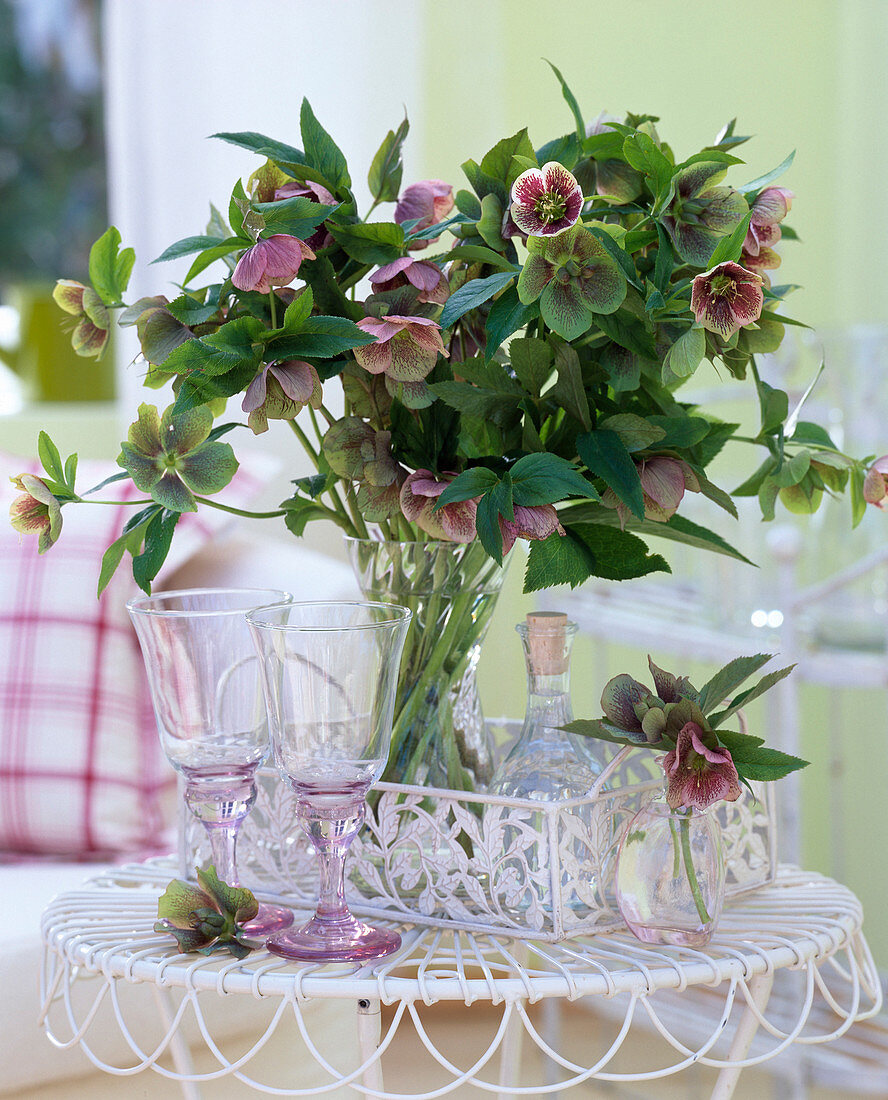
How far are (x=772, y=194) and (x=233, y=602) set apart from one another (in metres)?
0.41

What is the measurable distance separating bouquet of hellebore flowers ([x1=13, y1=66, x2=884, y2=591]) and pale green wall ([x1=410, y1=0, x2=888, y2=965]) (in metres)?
1.19

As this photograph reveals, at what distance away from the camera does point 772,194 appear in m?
0.71

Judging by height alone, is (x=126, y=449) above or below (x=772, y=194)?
below

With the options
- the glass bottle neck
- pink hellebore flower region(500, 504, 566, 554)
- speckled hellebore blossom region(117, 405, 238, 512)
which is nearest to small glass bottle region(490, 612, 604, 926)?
the glass bottle neck

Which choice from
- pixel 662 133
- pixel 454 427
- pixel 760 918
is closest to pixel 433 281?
pixel 454 427

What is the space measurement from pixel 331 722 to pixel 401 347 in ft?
0.66

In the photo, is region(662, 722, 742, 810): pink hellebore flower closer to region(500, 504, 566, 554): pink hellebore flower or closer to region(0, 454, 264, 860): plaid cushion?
region(500, 504, 566, 554): pink hellebore flower

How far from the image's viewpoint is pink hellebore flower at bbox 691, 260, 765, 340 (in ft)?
1.98

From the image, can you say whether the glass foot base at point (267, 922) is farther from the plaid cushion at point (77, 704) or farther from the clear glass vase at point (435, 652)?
the plaid cushion at point (77, 704)

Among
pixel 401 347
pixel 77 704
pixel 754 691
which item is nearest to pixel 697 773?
pixel 754 691

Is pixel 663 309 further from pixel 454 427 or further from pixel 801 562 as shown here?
pixel 801 562

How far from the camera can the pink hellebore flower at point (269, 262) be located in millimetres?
635

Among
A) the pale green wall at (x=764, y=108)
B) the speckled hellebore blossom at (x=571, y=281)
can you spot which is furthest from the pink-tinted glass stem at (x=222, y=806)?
the pale green wall at (x=764, y=108)

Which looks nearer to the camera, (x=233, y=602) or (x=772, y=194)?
(x=772, y=194)
